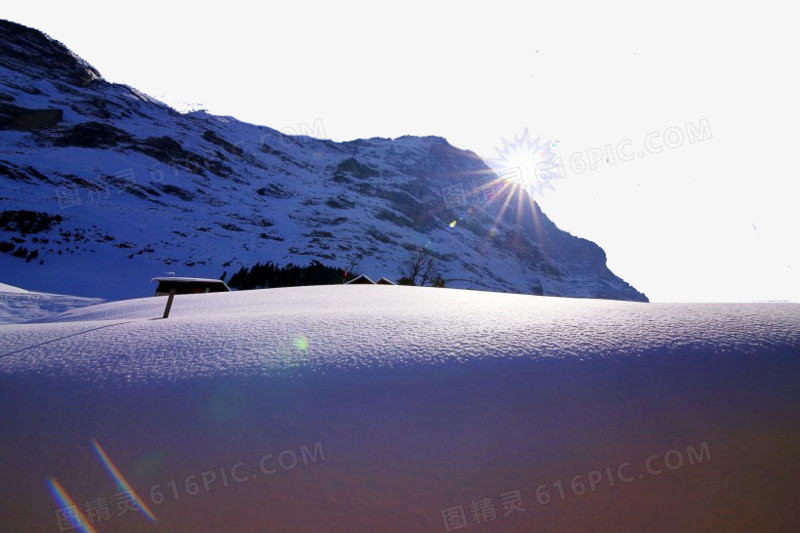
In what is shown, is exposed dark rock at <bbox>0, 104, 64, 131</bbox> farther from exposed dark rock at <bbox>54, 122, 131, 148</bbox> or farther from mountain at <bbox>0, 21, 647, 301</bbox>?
exposed dark rock at <bbox>54, 122, 131, 148</bbox>

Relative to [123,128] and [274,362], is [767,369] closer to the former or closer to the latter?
[274,362]

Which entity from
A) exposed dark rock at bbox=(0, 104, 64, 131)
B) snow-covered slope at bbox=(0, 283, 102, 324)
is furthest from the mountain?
snow-covered slope at bbox=(0, 283, 102, 324)

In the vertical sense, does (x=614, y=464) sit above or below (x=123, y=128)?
below

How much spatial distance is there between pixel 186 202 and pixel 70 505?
6021 cm

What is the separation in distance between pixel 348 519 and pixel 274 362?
73 cm

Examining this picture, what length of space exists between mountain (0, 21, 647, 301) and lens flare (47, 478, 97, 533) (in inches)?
977

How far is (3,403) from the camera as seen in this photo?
1.47 meters

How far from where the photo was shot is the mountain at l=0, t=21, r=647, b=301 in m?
30.9

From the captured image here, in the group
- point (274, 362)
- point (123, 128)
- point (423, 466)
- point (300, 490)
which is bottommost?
point (300, 490)

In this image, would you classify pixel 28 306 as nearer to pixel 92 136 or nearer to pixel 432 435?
pixel 432 435

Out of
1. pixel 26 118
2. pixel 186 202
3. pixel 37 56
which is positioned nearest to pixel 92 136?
pixel 26 118

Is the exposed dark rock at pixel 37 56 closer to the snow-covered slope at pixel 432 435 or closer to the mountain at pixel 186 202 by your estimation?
the mountain at pixel 186 202

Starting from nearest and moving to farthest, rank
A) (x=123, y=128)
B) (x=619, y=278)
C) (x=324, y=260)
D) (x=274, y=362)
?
(x=274, y=362) → (x=324, y=260) → (x=123, y=128) → (x=619, y=278)

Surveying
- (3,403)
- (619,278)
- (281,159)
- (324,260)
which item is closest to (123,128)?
(281,159)
